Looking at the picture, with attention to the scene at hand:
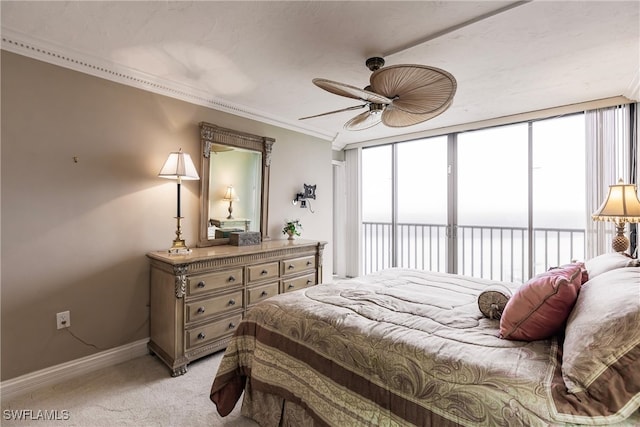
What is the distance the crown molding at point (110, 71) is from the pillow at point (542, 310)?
3096mm

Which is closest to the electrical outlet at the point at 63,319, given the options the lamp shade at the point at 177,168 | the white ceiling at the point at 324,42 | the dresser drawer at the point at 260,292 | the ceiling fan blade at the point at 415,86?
the lamp shade at the point at 177,168

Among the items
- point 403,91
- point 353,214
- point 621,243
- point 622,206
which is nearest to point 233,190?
point 403,91

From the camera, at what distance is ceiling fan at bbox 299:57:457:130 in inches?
66.8

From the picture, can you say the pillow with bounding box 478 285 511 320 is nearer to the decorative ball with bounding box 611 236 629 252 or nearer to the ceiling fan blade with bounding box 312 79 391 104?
the ceiling fan blade with bounding box 312 79 391 104

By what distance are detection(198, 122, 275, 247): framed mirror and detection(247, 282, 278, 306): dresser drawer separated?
2.24 feet

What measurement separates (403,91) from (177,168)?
190 centimetres

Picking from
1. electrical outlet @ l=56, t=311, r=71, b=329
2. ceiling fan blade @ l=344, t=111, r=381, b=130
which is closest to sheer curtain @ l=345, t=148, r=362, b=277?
ceiling fan blade @ l=344, t=111, r=381, b=130

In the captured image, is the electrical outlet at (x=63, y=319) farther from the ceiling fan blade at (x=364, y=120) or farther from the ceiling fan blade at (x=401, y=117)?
the ceiling fan blade at (x=401, y=117)

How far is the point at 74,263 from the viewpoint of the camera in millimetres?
2318

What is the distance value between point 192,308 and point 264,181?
1.71 metres

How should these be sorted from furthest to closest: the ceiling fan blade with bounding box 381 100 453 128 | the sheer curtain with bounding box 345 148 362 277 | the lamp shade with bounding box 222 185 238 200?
1. the sheer curtain with bounding box 345 148 362 277
2. the lamp shade with bounding box 222 185 238 200
3. the ceiling fan blade with bounding box 381 100 453 128

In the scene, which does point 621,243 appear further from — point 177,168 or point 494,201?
point 177,168

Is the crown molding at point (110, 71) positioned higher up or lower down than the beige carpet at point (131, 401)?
higher up

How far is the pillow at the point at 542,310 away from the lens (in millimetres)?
1225
